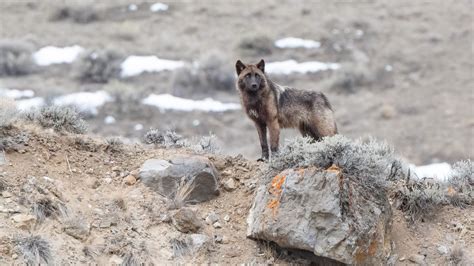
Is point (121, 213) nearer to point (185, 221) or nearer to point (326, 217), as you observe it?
point (185, 221)

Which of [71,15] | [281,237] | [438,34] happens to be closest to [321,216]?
[281,237]

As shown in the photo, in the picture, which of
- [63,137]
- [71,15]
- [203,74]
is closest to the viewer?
[63,137]

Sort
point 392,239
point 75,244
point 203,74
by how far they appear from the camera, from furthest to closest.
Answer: point 203,74, point 392,239, point 75,244

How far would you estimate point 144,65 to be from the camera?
28.8 metres

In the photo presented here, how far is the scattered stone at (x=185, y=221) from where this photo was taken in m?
8.67

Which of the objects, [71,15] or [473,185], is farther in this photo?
[71,15]

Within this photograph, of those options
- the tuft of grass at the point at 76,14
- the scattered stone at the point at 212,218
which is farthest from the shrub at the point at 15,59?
the scattered stone at the point at 212,218

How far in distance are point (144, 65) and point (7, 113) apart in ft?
64.3

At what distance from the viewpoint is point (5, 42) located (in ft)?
94.8

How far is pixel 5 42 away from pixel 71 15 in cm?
623

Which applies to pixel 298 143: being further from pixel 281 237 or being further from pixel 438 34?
pixel 438 34

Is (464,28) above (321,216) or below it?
below

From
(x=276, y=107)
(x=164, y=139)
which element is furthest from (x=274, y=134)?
(x=164, y=139)

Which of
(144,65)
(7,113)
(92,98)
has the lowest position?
(144,65)
